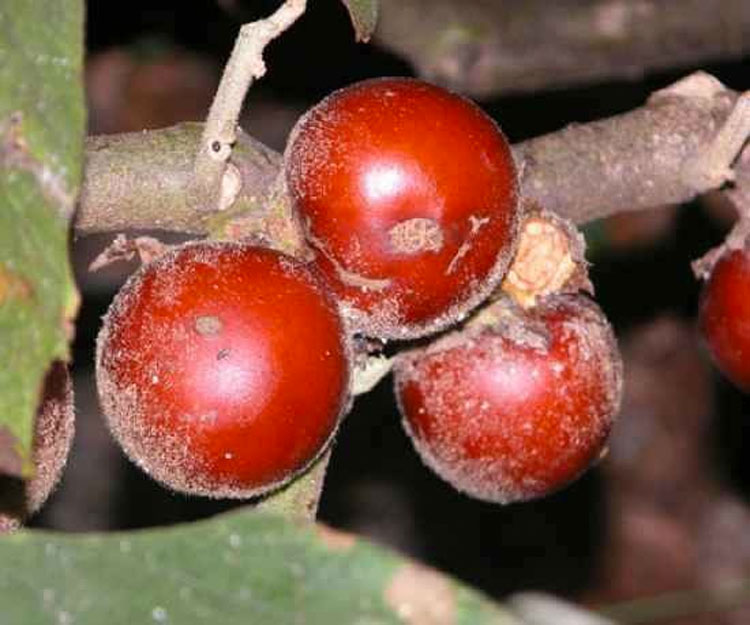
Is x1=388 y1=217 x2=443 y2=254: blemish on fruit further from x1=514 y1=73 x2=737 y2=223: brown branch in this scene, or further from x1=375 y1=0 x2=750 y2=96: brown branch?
x1=375 y1=0 x2=750 y2=96: brown branch

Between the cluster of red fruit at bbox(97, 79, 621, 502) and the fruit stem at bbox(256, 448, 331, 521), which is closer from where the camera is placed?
the cluster of red fruit at bbox(97, 79, 621, 502)

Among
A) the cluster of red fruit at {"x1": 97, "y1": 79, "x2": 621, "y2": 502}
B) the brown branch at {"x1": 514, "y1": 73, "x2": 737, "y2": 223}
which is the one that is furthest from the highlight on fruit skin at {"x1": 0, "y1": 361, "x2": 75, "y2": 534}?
the brown branch at {"x1": 514, "y1": 73, "x2": 737, "y2": 223}

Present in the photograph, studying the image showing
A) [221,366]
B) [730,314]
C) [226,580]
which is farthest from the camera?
[730,314]

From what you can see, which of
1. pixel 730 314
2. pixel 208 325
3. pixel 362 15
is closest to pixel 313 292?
pixel 208 325

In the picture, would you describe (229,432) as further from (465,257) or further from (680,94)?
(680,94)

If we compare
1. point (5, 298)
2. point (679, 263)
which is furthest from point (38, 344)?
point (679, 263)

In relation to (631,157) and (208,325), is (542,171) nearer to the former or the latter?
(631,157)
